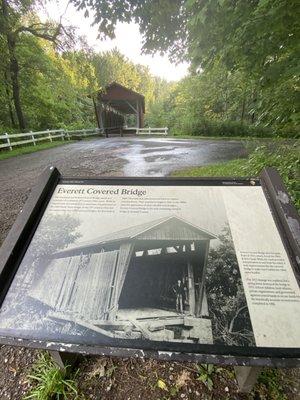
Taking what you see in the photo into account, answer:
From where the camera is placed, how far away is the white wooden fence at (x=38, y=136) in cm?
1254

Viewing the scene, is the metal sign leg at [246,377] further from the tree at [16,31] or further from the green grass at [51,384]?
the tree at [16,31]

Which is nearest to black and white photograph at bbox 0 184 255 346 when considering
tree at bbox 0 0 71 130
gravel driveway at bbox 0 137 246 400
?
gravel driveway at bbox 0 137 246 400

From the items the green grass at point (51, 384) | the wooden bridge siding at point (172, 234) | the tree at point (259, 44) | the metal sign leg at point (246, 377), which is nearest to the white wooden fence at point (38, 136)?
the tree at point (259, 44)

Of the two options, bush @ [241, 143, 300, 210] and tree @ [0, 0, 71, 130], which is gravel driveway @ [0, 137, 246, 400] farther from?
tree @ [0, 0, 71, 130]

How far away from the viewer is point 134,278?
4.77ft

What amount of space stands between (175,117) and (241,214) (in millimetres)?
31896

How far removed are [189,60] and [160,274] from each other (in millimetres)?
4925

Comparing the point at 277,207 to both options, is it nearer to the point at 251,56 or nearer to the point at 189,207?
the point at 189,207

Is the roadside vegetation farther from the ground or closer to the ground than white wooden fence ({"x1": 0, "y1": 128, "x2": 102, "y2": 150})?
farther from the ground

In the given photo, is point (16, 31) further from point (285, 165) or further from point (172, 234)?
point (172, 234)

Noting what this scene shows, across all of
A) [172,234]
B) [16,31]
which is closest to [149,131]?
[16,31]

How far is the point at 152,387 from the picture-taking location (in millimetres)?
1813

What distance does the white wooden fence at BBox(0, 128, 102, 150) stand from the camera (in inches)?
494

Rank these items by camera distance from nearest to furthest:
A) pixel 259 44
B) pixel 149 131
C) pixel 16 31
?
pixel 259 44 → pixel 16 31 → pixel 149 131
